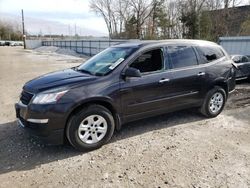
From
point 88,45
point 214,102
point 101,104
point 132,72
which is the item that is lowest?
point 214,102

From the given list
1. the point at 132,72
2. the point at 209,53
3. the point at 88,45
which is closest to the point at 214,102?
the point at 209,53

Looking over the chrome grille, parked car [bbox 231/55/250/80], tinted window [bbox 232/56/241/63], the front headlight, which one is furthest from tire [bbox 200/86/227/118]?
tinted window [bbox 232/56/241/63]

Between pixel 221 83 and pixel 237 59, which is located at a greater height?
pixel 237 59

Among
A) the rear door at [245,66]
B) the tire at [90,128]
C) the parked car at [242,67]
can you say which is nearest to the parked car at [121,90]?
the tire at [90,128]

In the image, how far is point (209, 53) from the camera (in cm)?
561

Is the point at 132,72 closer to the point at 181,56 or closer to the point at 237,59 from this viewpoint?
the point at 181,56

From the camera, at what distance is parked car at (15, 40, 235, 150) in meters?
3.92

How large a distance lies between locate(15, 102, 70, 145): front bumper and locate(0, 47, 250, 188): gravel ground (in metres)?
0.35

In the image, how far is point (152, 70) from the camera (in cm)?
473

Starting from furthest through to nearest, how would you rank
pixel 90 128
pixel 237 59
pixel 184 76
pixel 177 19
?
1. pixel 177 19
2. pixel 237 59
3. pixel 184 76
4. pixel 90 128

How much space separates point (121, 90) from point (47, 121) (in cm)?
126

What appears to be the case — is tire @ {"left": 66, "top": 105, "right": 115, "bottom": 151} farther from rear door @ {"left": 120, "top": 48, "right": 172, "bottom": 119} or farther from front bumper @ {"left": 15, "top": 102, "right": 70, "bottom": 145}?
rear door @ {"left": 120, "top": 48, "right": 172, "bottom": 119}

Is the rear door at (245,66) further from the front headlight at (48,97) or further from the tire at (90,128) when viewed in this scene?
the front headlight at (48,97)

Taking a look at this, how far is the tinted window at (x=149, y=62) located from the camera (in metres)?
4.62
